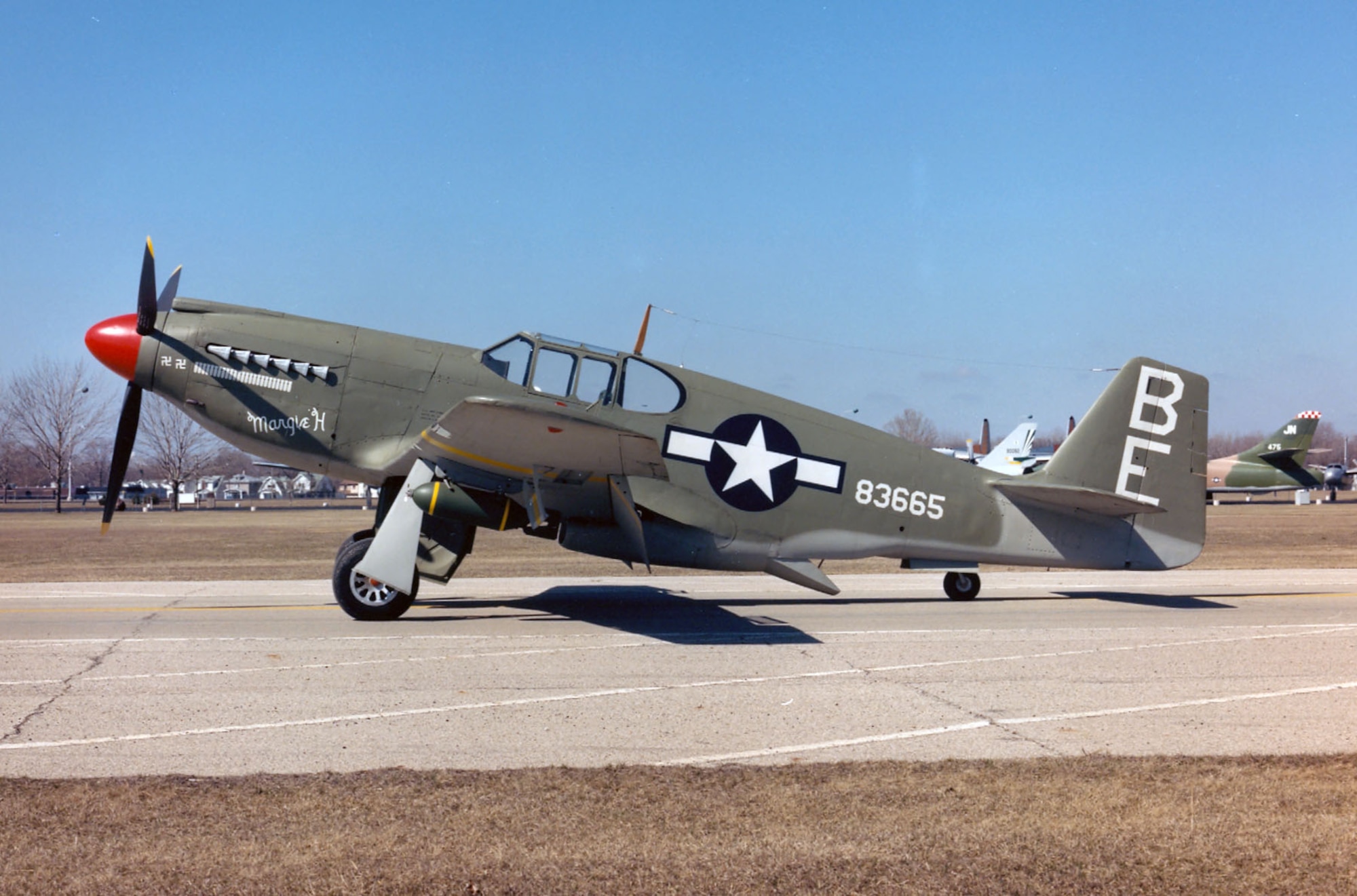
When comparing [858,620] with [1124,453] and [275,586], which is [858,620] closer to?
[1124,453]

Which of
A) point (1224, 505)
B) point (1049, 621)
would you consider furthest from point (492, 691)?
point (1224, 505)

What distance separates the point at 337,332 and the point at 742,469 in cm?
481

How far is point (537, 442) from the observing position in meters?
9.64

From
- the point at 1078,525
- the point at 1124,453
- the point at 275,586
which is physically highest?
the point at 1124,453

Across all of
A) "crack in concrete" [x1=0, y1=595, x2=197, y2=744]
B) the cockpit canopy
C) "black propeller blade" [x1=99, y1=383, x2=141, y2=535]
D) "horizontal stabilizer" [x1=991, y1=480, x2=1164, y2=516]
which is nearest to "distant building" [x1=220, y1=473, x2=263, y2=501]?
"black propeller blade" [x1=99, y1=383, x2=141, y2=535]

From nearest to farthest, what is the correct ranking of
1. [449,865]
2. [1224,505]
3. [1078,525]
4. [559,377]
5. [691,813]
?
[449,865] < [691,813] < [559,377] < [1078,525] < [1224,505]

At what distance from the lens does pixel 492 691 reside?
7.50 meters

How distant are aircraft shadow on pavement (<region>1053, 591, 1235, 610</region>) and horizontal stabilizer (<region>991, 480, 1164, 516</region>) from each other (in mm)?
1260

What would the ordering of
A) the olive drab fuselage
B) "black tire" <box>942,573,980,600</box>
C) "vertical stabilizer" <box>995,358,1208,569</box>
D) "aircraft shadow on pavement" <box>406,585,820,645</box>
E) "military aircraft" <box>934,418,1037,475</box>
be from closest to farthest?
"aircraft shadow on pavement" <box>406,585,820,645</box>
the olive drab fuselage
"vertical stabilizer" <box>995,358,1208,569</box>
"black tire" <box>942,573,980,600</box>
"military aircraft" <box>934,418,1037,475</box>

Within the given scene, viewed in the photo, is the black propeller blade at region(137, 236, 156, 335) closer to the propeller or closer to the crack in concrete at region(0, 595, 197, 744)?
the propeller

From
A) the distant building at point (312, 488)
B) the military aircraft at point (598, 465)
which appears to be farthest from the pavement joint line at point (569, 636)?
the distant building at point (312, 488)

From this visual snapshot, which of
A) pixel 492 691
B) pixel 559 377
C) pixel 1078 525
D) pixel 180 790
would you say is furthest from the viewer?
pixel 1078 525

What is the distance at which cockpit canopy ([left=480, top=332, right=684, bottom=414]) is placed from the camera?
441 inches

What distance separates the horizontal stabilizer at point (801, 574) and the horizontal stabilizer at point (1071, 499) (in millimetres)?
2662
